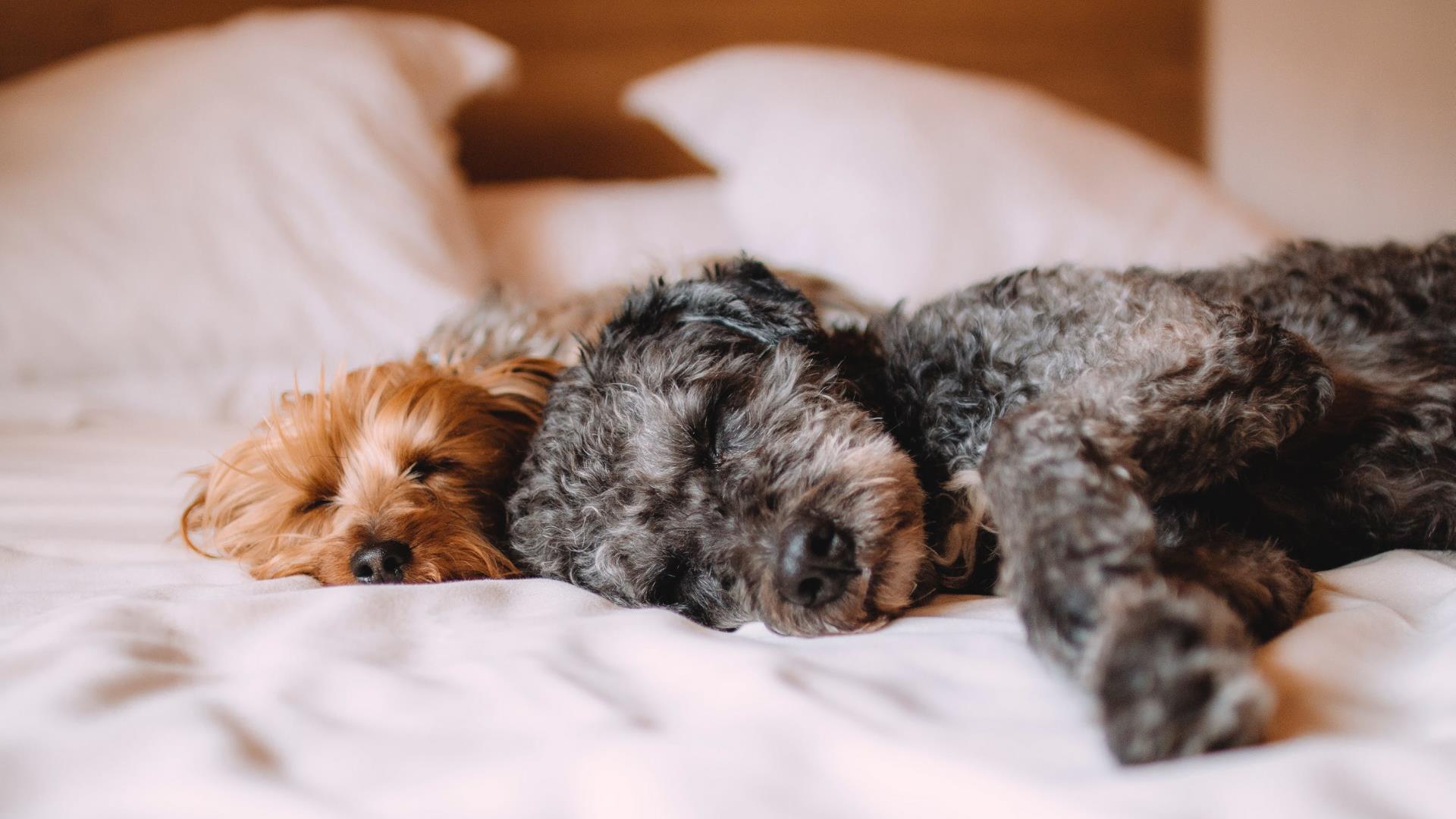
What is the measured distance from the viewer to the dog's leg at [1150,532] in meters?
0.96

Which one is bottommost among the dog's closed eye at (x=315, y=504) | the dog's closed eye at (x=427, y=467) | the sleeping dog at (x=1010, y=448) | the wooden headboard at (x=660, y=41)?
the dog's closed eye at (x=315, y=504)

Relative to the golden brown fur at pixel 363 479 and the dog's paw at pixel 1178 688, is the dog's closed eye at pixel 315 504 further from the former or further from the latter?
→ the dog's paw at pixel 1178 688

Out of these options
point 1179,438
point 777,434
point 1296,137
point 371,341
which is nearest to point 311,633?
point 777,434

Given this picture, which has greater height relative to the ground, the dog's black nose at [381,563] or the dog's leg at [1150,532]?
the dog's leg at [1150,532]

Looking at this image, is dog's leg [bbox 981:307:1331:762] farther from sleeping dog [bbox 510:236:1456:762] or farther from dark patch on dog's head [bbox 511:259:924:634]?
dark patch on dog's head [bbox 511:259:924:634]

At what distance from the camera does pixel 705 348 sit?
5.89ft

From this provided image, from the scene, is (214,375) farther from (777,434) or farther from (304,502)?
(777,434)

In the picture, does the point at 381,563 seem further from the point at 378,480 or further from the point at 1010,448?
the point at 1010,448

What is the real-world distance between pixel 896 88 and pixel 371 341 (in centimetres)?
194

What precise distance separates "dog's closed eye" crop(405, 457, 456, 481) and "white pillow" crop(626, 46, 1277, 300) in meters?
1.58

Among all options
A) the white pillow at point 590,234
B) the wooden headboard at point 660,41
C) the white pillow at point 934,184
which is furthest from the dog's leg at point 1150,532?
the wooden headboard at point 660,41

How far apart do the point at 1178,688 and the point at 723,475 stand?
83 cm

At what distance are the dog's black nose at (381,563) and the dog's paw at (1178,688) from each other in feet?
4.21

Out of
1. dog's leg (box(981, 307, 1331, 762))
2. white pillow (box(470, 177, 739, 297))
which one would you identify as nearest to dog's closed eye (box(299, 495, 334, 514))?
white pillow (box(470, 177, 739, 297))
